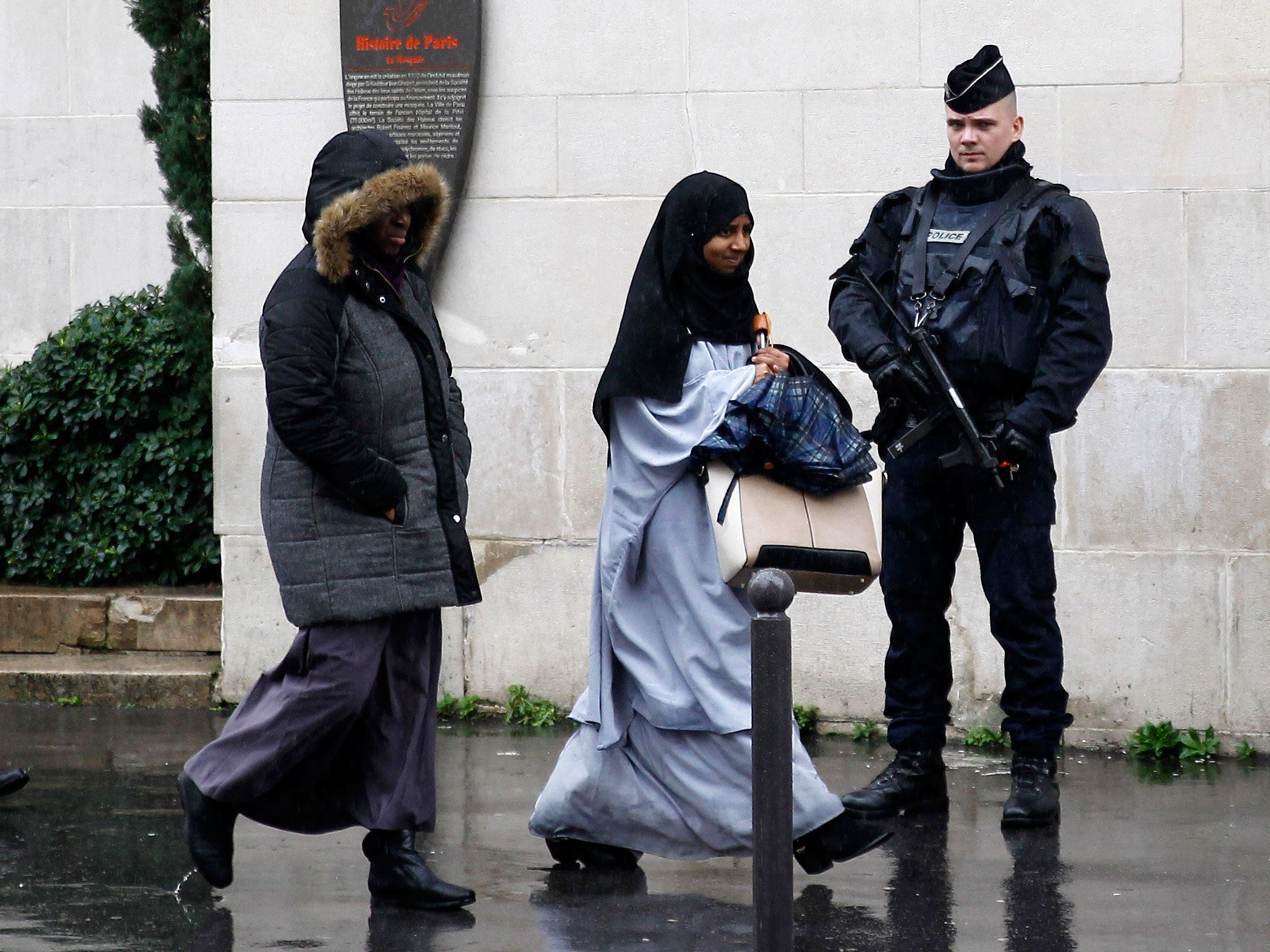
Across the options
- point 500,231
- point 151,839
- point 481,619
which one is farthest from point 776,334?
point 151,839

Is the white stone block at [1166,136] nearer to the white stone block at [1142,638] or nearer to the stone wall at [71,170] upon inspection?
the white stone block at [1142,638]

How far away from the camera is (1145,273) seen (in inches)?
255

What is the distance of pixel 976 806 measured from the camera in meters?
5.63

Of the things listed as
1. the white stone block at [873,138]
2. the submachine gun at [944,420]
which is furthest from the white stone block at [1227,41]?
the submachine gun at [944,420]

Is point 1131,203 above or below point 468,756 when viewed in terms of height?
above

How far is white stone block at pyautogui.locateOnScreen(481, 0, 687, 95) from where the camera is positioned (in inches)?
266

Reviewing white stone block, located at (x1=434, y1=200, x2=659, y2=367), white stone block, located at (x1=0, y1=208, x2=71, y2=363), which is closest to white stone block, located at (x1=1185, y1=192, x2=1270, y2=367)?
white stone block, located at (x1=434, y1=200, x2=659, y2=367)

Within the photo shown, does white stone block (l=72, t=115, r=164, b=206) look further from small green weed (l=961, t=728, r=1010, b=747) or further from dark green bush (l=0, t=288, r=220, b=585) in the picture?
small green weed (l=961, t=728, r=1010, b=747)

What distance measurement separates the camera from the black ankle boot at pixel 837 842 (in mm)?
4625

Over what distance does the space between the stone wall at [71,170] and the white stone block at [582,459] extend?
119 inches

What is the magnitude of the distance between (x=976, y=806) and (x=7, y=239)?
588cm

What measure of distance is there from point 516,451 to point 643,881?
2.55m

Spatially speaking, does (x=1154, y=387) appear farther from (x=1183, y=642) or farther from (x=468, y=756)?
(x=468, y=756)

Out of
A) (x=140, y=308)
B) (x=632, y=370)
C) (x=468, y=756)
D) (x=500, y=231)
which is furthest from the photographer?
(x=140, y=308)
